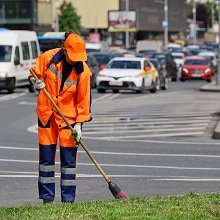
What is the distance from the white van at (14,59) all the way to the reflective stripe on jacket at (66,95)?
27059 millimetres

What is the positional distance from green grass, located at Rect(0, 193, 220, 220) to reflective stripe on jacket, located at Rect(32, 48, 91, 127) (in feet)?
3.65

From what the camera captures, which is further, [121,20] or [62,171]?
[121,20]

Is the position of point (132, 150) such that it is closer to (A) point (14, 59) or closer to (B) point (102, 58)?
(A) point (14, 59)

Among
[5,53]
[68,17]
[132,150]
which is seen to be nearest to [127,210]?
[132,150]

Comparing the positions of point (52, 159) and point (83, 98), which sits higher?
point (83, 98)

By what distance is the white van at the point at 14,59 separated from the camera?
37.8 m

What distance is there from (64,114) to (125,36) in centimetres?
11753

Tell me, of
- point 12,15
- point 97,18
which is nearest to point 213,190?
point 12,15

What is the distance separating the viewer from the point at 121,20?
11012 cm

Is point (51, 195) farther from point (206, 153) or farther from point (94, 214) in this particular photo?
point (206, 153)

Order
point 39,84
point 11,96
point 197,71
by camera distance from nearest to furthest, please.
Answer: point 39,84
point 11,96
point 197,71

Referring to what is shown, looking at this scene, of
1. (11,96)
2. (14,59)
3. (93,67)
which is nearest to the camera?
(11,96)

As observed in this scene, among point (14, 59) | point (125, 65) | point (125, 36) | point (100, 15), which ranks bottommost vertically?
point (125, 36)

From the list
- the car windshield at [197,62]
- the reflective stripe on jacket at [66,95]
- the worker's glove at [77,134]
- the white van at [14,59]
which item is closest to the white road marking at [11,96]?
the white van at [14,59]
